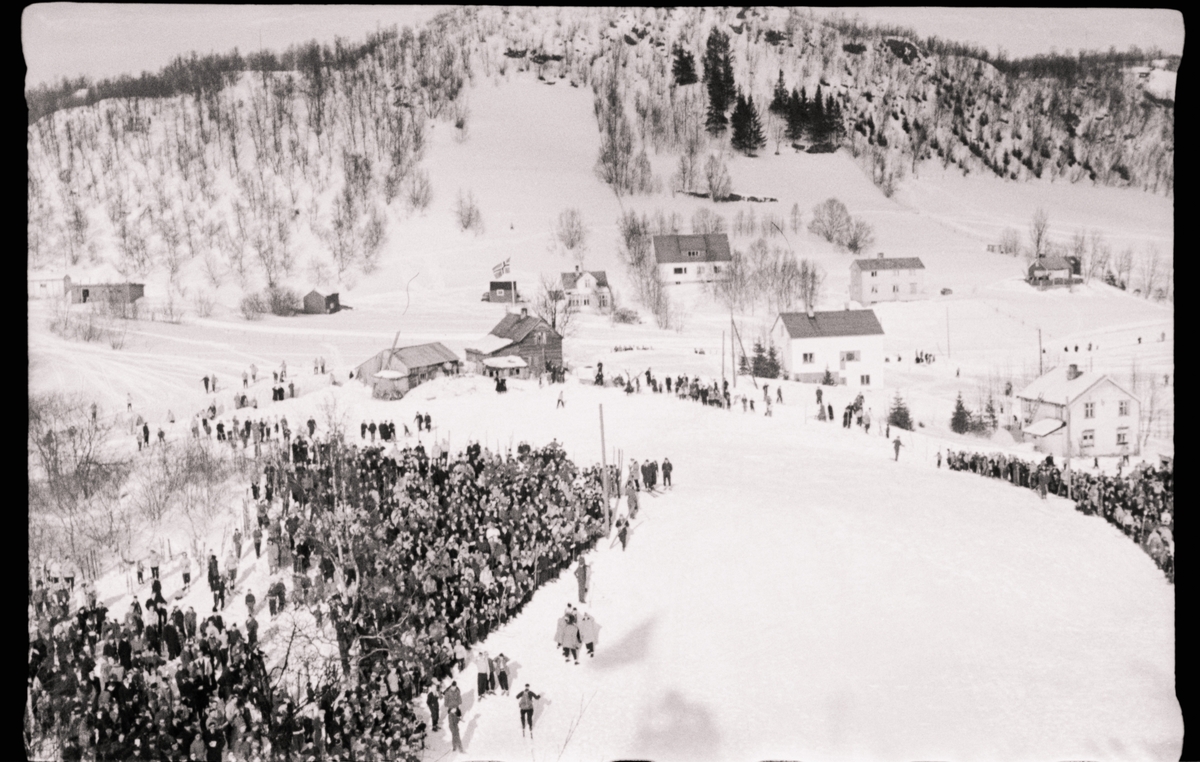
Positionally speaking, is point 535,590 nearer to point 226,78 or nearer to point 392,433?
point 392,433

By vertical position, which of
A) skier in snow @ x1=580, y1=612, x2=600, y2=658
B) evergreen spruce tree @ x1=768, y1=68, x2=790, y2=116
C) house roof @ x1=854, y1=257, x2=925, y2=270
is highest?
evergreen spruce tree @ x1=768, y1=68, x2=790, y2=116

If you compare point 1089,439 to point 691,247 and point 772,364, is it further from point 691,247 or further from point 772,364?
point 691,247

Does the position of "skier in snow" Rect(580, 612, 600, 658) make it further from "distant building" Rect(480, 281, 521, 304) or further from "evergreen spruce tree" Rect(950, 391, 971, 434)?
"evergreen spruce tree" Rect(950, 391, 971, 434)

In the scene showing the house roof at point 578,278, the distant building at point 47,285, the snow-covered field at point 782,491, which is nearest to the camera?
the snow-covered field at point 782,491

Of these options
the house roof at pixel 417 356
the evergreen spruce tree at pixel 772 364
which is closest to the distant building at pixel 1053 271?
the evergreen spruce tree at pixel 772 364

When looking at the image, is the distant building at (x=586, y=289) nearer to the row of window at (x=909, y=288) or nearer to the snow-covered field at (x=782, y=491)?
the snow-covered field at (x=782, y=491)

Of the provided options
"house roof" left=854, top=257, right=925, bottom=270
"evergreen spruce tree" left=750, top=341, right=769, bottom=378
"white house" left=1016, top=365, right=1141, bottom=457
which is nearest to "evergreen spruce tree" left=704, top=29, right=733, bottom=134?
"house roof" left=854, top=257, right=925, bottom=270

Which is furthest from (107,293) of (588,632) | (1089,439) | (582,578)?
(1089,439)
